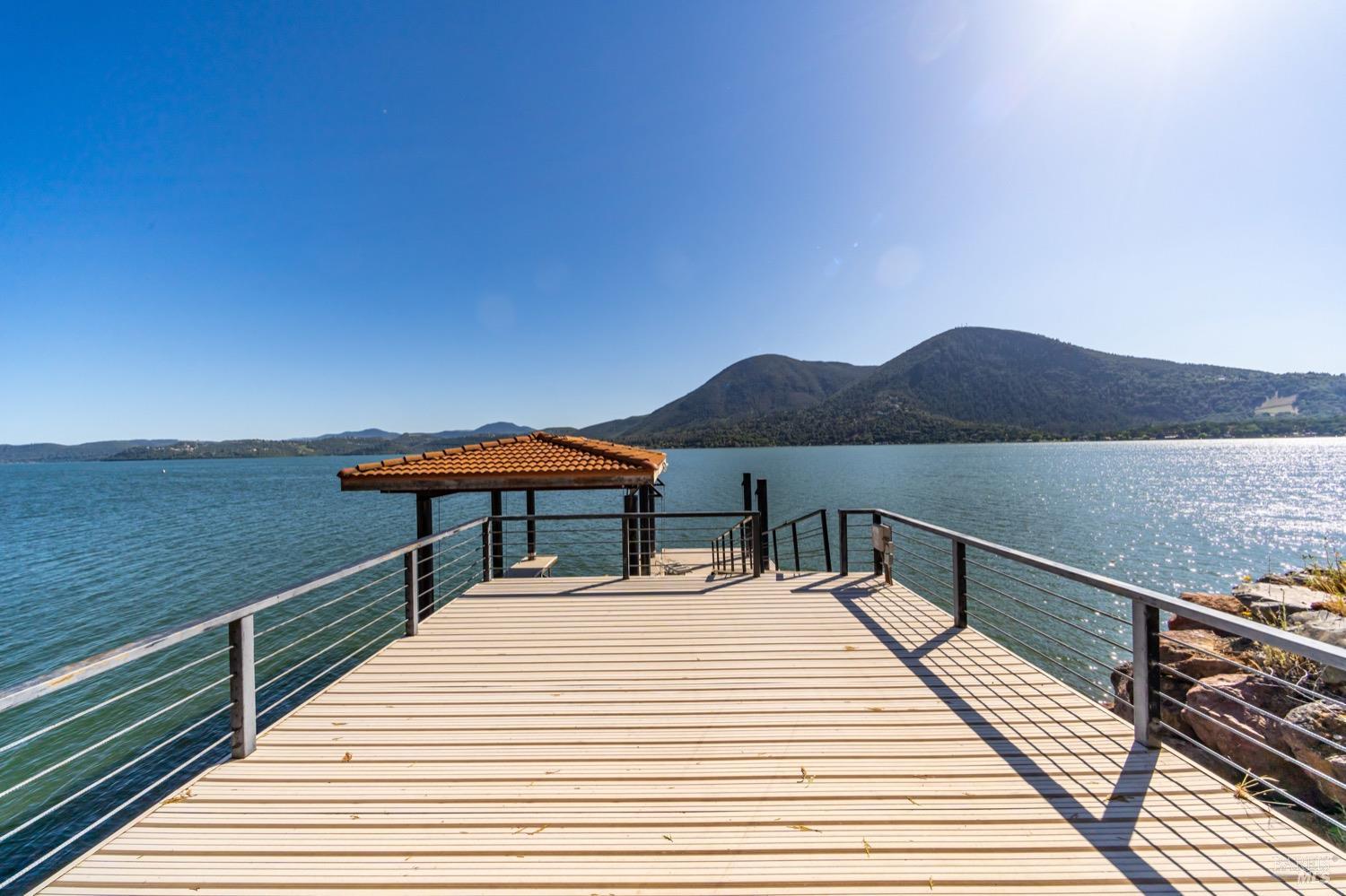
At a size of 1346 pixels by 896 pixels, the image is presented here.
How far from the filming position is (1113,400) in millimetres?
99062

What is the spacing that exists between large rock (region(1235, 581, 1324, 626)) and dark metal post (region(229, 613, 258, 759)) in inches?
342

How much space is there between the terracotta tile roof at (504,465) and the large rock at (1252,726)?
571 cm

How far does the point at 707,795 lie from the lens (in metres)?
2.49

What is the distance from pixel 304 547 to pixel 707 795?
75.2 ft

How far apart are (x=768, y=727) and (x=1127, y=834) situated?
1.65 m

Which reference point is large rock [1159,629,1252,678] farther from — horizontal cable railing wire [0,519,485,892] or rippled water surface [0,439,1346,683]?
rippled water surface [0,439,1346,683]

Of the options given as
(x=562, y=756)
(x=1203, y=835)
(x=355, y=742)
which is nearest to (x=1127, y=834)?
(x=1203, y=835)

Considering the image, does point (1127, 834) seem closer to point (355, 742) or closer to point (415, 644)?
point (355, 742)

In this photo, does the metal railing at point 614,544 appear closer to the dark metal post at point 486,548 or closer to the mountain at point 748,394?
the dark metal post at point 486,548

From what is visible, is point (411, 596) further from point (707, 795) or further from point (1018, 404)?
point (1018, 404)

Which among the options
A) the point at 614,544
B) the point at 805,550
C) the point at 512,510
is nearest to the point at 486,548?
the point at 614,544

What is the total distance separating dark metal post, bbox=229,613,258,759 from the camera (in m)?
2.81

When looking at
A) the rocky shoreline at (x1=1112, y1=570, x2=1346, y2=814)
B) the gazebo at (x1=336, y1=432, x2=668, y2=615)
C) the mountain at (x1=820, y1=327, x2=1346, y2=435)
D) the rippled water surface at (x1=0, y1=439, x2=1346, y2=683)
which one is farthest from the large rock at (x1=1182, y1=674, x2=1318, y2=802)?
the mountain at (x1=820, y1=327, x2=1346, y2=435)

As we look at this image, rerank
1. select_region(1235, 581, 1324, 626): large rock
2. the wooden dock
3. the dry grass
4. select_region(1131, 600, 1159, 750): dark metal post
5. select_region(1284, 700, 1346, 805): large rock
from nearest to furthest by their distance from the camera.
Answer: the wooden dock < select_region(1131, 600, 1159, 750): dark metal post < select_region(1284, 700, 1346, 805): large rock < the dry grass < select_region(1235, 581, 1324, 626): large rock
